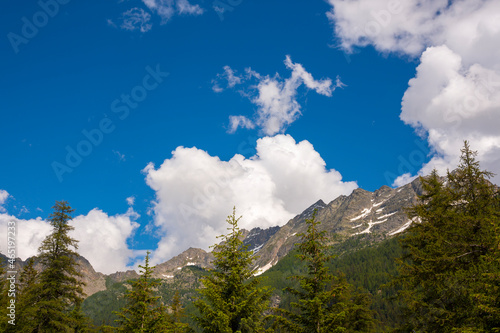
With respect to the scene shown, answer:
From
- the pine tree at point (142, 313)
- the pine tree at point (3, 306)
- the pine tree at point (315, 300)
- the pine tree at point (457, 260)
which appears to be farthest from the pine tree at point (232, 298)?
the pine tree at point (3, 306)

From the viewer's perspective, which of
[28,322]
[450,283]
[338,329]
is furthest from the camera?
[28,322]

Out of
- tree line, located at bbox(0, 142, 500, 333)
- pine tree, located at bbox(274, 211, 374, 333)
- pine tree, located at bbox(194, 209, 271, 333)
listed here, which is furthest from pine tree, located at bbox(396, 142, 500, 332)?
pine tree, located at bbox(194, 209, 271, 333)

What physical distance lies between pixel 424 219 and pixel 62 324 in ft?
93.2

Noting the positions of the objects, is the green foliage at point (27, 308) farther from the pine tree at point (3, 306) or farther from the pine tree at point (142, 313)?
the pine tree at point (142, 313)

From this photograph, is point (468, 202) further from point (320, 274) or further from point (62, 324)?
point (62, 324)

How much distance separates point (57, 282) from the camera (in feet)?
86.6

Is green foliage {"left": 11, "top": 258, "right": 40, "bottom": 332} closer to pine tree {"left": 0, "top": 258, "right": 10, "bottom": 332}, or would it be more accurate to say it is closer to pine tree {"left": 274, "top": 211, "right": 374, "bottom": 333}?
pine tree {"left": 0, "top": 258, "right": 10, "bottom": 332}

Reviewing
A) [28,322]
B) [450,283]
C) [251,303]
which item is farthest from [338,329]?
[28,322]

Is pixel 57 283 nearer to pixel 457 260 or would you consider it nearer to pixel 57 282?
pixel 57 282

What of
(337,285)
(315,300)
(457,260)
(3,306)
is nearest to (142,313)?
(3,306)

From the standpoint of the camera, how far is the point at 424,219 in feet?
66.2

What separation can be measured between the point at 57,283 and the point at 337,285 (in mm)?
22846

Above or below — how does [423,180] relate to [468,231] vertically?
above

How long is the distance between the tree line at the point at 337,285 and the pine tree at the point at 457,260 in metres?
0.05
